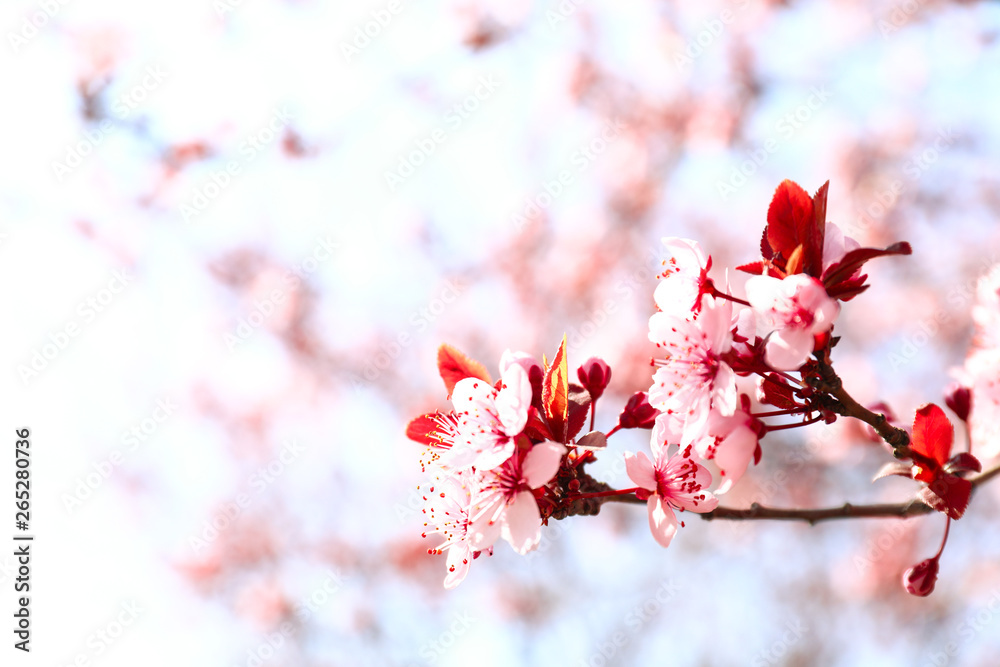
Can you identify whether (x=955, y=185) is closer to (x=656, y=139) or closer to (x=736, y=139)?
(x=736, y=139)

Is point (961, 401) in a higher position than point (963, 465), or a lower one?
lower

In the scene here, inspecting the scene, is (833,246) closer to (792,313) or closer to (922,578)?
(792,313)

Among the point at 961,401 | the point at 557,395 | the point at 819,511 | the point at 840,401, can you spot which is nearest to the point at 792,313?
the point at 840,401

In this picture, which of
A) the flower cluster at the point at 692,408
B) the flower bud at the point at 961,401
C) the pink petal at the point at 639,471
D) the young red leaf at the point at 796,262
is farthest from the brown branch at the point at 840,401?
the flower bud at the point at 961,401

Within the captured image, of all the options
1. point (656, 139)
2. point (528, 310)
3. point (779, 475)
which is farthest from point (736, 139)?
point (779, 475)

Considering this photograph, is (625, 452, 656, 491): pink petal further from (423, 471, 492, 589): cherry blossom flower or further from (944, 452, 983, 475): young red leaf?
(944, 452, 983, 475): young red leaf

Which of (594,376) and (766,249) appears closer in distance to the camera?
(766,249)
